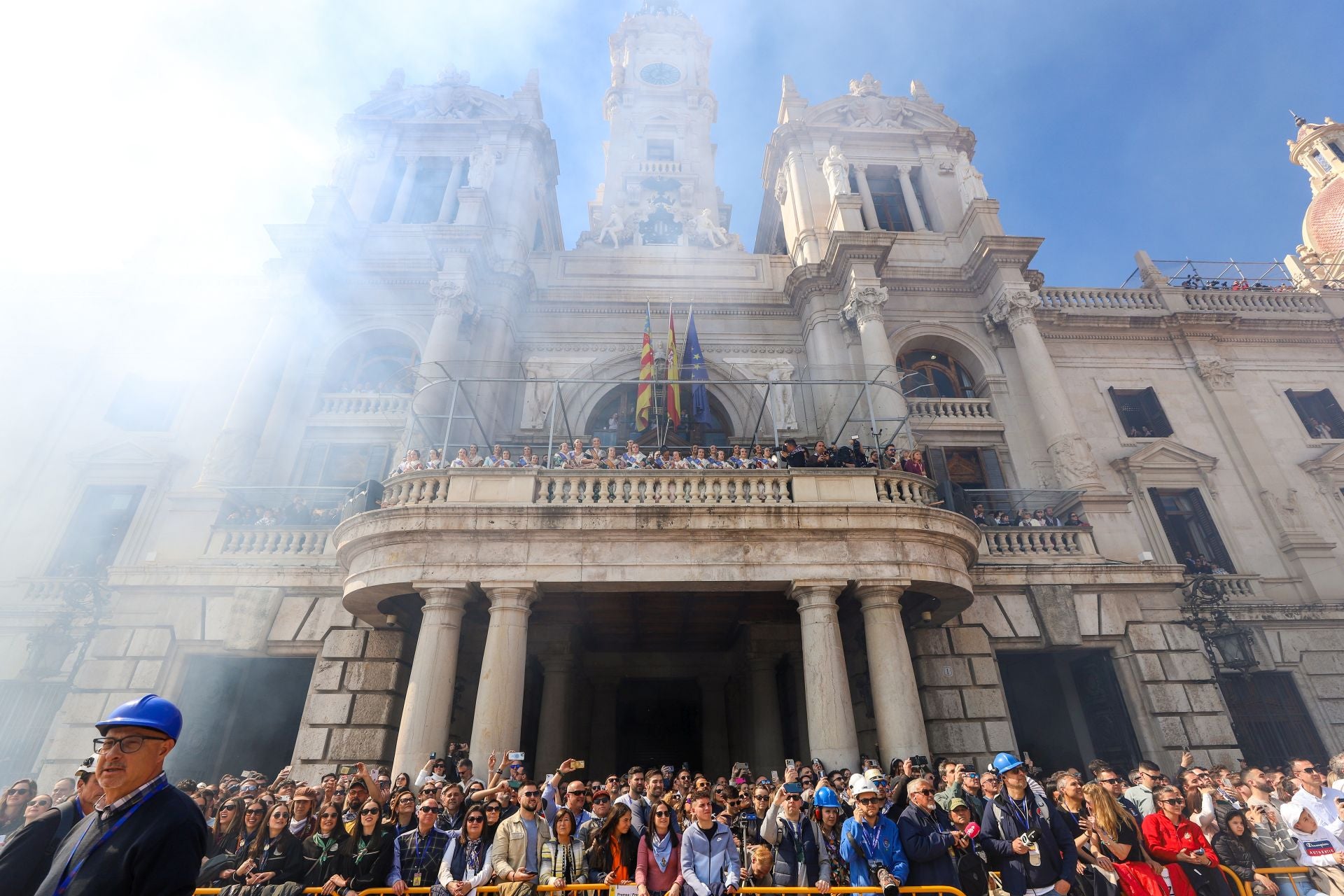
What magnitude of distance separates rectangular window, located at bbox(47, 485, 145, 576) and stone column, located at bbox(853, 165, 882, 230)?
1033 inches

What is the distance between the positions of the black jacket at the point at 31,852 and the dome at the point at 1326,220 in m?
54.2

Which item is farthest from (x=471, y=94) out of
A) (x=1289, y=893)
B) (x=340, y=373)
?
(x=1289, y=893)

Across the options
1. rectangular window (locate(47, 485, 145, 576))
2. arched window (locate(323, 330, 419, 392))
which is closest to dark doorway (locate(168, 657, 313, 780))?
rectangular window (locate(47, 485, 145, 576))

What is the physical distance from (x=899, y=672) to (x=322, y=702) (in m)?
11.8

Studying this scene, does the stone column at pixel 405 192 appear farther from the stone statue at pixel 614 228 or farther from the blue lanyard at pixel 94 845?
the blue lanyard at pixel 94 845

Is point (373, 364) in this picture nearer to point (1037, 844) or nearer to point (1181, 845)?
point (1037, 844)

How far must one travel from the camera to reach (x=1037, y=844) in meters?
6.32

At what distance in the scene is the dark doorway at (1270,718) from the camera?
16.2m

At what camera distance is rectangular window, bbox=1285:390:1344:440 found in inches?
859

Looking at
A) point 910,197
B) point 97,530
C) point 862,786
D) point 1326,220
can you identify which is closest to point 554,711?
point 862,786

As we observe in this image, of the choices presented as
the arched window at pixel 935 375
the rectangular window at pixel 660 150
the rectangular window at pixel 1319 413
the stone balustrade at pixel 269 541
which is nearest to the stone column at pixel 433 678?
the stone balustrade at pixel 269 541

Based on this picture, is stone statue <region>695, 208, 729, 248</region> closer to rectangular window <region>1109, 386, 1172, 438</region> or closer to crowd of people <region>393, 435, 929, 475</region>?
crowd of people <region>393, 435, 929, 475</region>

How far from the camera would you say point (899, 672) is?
1155 centimetres

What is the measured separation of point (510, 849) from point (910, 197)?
2725 cm
